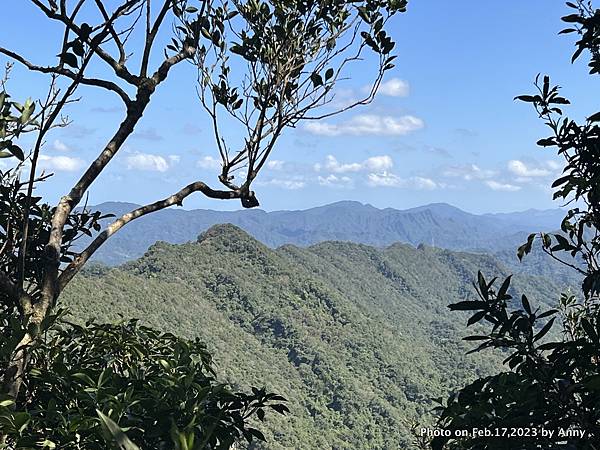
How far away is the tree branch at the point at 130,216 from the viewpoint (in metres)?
2.22

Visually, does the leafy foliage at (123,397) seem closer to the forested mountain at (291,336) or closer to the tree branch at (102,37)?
the tree branch at (102,37)

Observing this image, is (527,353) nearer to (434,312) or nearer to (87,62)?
(87,62)

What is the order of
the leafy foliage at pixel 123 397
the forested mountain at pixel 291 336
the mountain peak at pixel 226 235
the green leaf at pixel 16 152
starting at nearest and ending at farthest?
1. the leafy foliage at pixel 123 397
2. the green leaf at pixel 16 152
3. the forested mountain at pixel 291 336
4. the mountain peak at pixel 226 235

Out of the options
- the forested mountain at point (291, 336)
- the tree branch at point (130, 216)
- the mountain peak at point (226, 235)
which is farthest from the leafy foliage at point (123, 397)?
the mountain peak at point (226, 235)

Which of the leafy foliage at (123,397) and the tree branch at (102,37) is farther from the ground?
the tree branch at (102,37)

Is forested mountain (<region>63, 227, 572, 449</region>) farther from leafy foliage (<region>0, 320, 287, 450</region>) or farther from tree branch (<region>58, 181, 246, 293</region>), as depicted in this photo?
leafy foliage (<region>0, 320, 287, 450</region>)

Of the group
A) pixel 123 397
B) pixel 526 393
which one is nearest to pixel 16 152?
pixel 123 397

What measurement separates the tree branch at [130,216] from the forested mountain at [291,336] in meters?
38.7

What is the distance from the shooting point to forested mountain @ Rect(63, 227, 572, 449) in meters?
50.3

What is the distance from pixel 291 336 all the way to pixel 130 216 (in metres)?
66.2

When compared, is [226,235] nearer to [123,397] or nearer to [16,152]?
[16,152]

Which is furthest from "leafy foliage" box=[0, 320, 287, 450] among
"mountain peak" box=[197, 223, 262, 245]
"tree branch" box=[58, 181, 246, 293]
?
"mountain peak" box=[197, 223, 262, 245]

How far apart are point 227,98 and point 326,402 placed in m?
56.4

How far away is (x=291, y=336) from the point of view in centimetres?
6738
